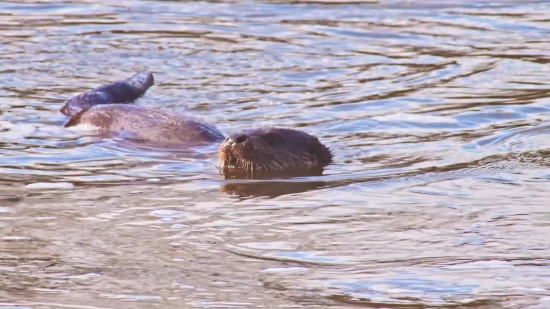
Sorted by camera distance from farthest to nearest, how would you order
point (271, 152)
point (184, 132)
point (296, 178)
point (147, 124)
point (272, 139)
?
point (147, 124) < point (184, 132) < point (272, 139) < point (271, 152) < point (296, 178)

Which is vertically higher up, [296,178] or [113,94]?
[113,94]

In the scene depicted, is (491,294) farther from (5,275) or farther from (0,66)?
(0,66)

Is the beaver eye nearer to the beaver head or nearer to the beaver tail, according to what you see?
the beaver head

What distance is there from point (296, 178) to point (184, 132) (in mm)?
1368

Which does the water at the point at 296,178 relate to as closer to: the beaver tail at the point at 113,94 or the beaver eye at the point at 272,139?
the beaver tail at the point at 113,94

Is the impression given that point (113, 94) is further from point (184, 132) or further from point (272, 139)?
point (272, 139)

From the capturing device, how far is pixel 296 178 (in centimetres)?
730

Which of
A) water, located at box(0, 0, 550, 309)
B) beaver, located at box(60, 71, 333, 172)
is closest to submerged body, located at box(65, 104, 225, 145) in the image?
beaver, located at box(60, 71, 333, 172)

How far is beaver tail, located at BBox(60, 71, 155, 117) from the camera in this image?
9.40 meters

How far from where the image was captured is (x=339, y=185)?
6840mm

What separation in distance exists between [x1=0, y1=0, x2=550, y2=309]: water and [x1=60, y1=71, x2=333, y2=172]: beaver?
214mm

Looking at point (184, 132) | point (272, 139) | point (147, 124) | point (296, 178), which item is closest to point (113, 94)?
point (147, 124)

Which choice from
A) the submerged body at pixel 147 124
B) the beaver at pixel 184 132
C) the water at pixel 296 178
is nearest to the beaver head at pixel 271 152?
the beaver at pixel 184 132

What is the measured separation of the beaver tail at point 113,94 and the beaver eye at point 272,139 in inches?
82.8
